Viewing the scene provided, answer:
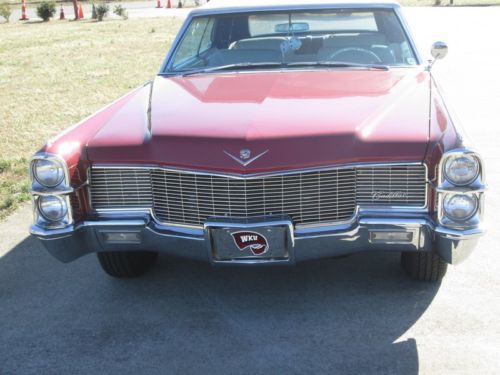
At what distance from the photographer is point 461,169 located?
10.7 ft

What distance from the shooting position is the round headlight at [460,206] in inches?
130

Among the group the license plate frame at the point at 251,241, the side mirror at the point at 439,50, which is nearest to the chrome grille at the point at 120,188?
the license plate frame at the point at 251,241

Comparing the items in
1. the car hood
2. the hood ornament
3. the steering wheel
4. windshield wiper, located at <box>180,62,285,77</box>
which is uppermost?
the steering wheel

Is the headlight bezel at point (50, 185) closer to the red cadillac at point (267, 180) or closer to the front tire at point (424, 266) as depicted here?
the red cadillac at point (267, 180)

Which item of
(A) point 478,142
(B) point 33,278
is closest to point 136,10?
(A) point 478,142

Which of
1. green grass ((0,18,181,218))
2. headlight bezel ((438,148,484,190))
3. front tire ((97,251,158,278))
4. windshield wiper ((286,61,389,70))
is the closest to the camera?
headlight bezel ((438,148,484,190))

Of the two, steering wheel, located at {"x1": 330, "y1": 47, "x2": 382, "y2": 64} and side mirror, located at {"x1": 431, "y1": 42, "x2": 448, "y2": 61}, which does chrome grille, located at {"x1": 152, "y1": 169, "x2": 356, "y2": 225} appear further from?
side mirror, located at {"x1": 431, "y1": 42, "x2": 448, "y2": 61}

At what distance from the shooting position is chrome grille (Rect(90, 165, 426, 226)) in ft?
11.0

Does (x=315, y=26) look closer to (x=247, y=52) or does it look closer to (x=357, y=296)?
(x=247, y=52)

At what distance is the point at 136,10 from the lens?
2694cm

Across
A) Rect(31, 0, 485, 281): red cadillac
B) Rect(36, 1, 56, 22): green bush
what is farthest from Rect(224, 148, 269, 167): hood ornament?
Rect(36, 1, 56, 22): green bush

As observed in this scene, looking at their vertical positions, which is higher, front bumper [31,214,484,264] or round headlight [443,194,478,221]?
round headlight [443,194,478,221]

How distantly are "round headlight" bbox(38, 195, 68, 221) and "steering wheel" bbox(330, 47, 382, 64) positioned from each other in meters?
2.08

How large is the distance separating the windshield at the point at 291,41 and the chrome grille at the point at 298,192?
4.63 feet
